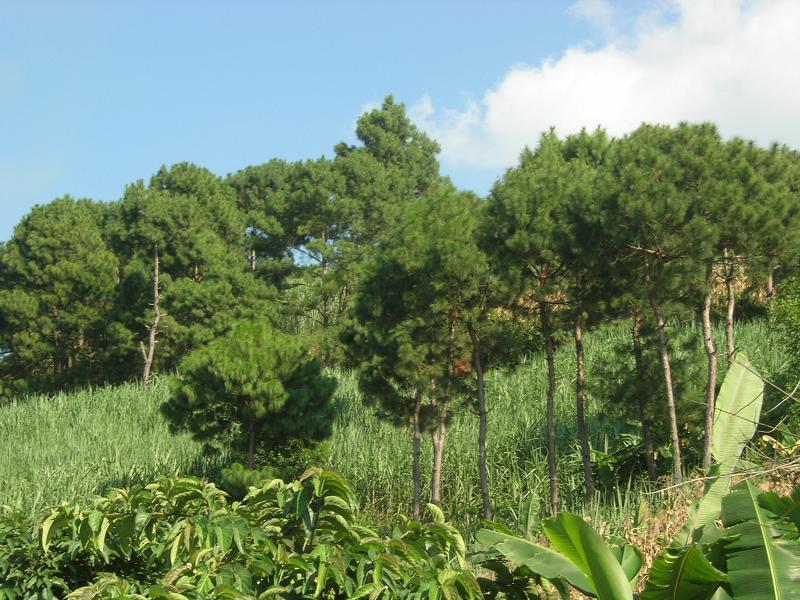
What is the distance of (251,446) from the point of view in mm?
14406

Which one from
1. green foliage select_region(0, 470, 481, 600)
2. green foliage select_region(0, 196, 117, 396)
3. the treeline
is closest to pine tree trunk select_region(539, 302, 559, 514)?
the treeline

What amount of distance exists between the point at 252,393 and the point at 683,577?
10792mm

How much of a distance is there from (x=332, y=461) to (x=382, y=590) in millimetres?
12505

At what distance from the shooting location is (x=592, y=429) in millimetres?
14750

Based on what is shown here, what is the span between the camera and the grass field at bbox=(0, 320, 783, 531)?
43.9 ft

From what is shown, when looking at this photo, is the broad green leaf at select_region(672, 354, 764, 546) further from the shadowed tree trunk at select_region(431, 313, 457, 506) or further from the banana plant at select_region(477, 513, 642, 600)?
the shadowed tree trunk at select_region(431, 313, 457, 506)

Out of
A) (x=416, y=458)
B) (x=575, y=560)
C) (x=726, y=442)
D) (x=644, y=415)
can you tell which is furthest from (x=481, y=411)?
(x=575, y=560)

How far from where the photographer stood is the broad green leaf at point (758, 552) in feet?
11.9

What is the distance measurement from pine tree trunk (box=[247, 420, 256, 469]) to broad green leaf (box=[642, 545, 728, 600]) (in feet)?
36.2

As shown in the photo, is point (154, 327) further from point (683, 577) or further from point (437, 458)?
point (683, 577)

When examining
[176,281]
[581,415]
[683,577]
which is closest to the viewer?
[683,577]

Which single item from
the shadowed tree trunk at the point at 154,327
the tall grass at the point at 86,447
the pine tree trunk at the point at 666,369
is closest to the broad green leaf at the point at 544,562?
the pine tree trunk at the point at 666,369

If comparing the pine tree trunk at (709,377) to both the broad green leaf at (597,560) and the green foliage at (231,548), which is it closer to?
the broad green leaf at (597,560)

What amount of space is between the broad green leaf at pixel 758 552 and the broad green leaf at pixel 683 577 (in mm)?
95
